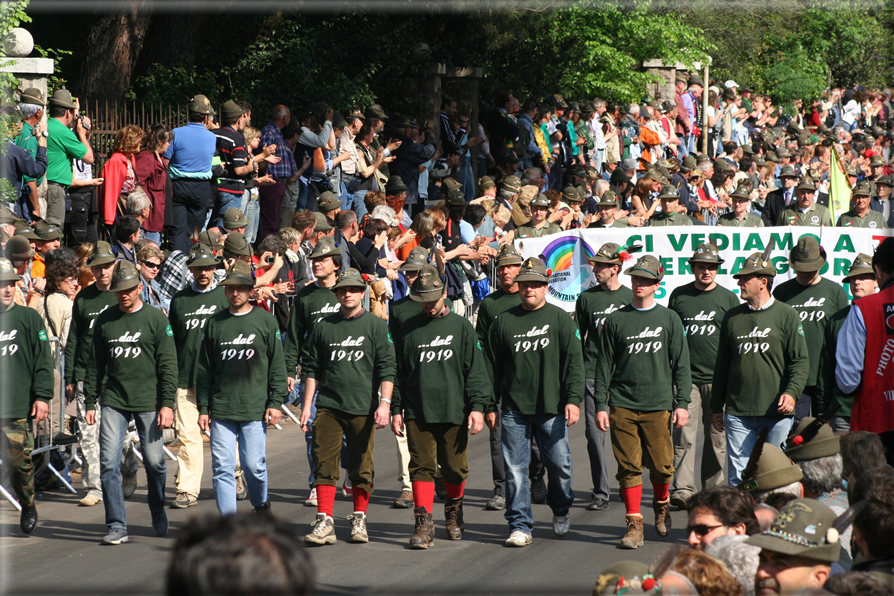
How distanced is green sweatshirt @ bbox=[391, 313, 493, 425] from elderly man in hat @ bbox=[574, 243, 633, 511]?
3.83 feet

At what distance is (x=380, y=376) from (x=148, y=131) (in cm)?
683

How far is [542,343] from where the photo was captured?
9.07 m

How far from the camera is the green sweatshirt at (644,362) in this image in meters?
9.09

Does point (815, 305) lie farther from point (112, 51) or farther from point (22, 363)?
point (112, 51)

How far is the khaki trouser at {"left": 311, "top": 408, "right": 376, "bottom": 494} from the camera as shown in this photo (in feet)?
29.7

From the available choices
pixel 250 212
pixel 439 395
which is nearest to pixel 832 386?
pixel 439 395

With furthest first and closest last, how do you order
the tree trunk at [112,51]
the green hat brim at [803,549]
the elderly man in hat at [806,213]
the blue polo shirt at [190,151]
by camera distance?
the tree trunk at [112,51], the elderly man in hat at [806,213], the blue polo shirt at [190,151], the green hat brim at [803,549]

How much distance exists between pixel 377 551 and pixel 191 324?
8.75 ft

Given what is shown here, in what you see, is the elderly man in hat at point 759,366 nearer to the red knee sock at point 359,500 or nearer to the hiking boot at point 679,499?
the hiking boot at point 679,499

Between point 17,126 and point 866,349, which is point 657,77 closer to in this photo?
point 17,126

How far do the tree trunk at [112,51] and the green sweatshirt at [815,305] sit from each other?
12687 millimetres

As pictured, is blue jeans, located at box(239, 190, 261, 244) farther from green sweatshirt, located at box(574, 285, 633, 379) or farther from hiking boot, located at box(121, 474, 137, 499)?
green sweatshirt, located at box(574, 285, 633, 379)

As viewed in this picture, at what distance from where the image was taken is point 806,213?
15141 mm

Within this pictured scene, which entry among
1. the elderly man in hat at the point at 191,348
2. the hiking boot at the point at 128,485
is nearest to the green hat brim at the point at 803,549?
the elderly man in hat at the point at 191,348
